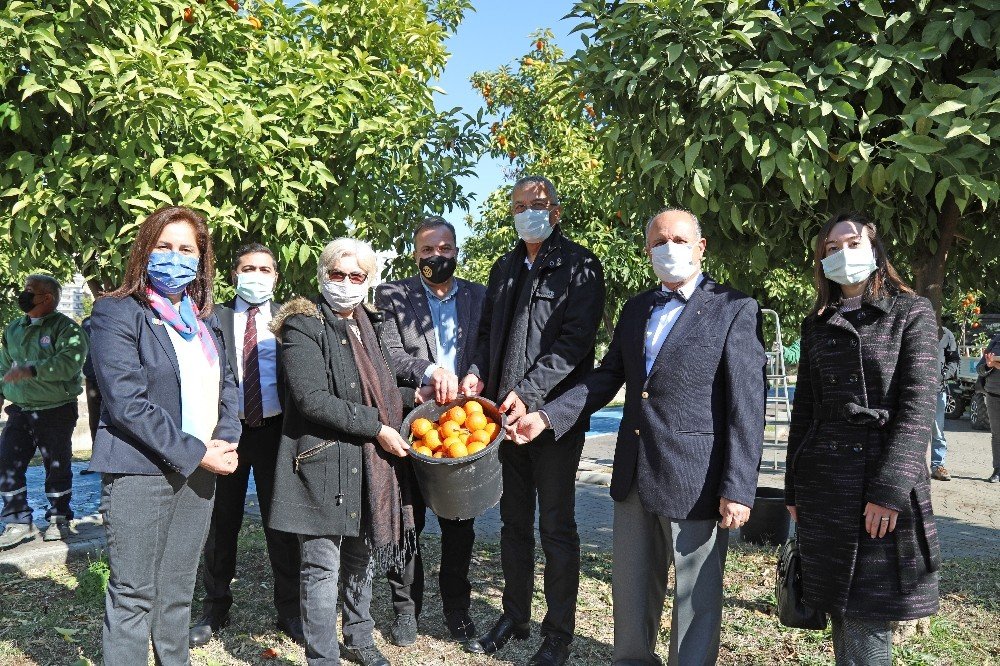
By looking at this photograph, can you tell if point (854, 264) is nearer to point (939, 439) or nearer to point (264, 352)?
point (264, 352)

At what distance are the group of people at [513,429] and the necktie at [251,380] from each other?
0.04 ft

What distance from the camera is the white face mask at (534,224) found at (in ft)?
13.9

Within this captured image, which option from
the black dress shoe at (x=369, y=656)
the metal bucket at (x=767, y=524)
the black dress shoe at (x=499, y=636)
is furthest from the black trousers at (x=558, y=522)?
the metal bucket at (x=767, y=524)

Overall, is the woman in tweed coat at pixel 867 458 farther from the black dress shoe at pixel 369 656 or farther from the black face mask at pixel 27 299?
the black face mask at pixel 27 299

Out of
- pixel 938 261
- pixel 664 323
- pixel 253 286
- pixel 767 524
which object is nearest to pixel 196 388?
pixel 253 286

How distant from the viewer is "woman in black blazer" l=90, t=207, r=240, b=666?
304 cm

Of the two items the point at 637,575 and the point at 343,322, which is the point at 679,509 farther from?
the point at 343,322

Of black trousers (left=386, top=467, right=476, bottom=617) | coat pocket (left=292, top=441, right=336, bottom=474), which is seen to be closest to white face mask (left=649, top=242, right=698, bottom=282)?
coat pocket (left=292, top=441, right=336, bottom=474)

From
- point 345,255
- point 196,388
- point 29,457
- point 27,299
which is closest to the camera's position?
point 196,388

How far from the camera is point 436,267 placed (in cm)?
449

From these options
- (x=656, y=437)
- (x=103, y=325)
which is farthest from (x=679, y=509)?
(x=103, y=325)

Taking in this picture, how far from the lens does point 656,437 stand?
3387mm

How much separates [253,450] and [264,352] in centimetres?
53

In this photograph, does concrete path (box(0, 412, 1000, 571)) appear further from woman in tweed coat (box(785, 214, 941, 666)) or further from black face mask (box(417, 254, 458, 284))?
woman in tweed coat (box(785, 214, 941, 666))
